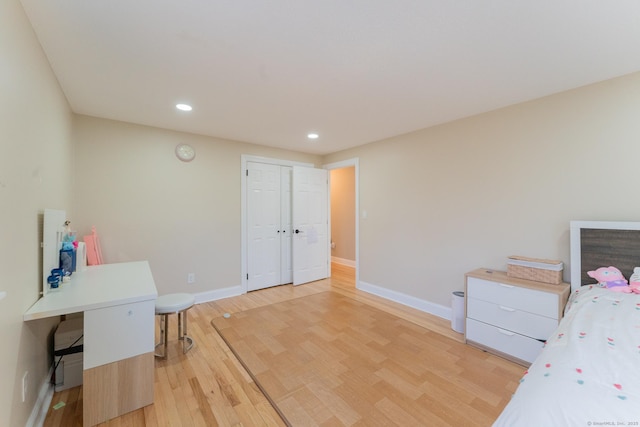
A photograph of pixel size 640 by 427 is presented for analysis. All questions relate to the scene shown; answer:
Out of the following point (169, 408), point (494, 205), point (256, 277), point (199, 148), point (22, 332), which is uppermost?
point (199, 148)

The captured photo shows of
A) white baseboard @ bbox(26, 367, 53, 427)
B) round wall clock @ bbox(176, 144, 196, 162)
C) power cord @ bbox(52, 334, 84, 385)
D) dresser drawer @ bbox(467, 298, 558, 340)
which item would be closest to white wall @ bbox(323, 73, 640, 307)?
dresser drawer @ bbox(467, 298, 558, 340)

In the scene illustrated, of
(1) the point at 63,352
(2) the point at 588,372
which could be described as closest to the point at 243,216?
(1) the point at 63,352

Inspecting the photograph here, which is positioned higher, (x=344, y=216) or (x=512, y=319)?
(x=344, y=216)

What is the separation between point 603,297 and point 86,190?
4677 mm

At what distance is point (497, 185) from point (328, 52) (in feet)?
7.16

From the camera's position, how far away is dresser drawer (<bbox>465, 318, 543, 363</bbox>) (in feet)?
7.08

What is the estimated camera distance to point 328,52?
68.4 inches

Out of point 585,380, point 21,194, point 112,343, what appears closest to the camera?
point 585,380

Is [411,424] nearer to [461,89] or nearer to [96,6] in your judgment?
[461,89]

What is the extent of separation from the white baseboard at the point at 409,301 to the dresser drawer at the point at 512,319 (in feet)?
1.76

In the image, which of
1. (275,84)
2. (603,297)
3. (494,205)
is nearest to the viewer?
(603,297)

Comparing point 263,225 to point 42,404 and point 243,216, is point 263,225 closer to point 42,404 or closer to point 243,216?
point 243,216

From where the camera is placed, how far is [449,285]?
312cm

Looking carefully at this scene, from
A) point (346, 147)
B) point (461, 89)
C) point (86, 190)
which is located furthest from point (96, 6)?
point (346, 147)
